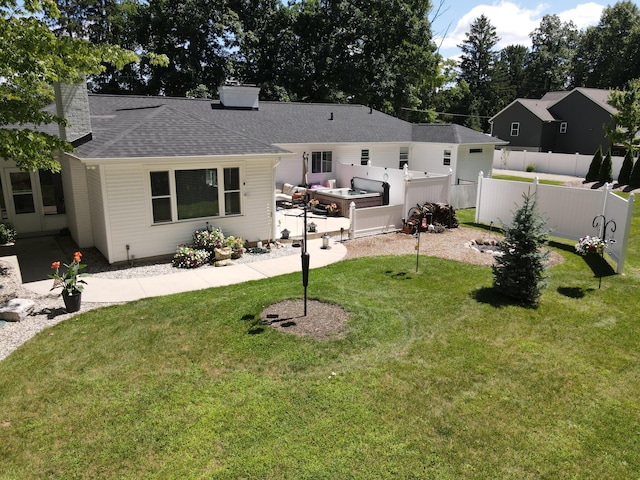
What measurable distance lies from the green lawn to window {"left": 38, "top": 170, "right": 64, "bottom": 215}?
778 centimetres

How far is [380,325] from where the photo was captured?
7.85m

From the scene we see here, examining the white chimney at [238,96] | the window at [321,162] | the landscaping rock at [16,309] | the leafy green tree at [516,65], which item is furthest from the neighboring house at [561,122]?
the landscaping rock at [16,309]

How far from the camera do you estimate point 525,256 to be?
345 inches

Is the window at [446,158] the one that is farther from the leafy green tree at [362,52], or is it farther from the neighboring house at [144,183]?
the leafy green tree at [362,52]

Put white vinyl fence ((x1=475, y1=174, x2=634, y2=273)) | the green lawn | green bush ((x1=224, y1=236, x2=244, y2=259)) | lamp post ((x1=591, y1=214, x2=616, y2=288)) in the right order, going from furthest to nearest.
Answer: green bush ((x1=224, y1=236, x2=244, y2=259)) < lamp post ((x1=591, y1=214, x2=616, y2=288)) < white vinyl fence ((x1=475, y1=174, x2=634, y2=273)) < the green lawn

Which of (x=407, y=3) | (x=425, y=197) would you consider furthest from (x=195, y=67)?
(x=425, y=197)

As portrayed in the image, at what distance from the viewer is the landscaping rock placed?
8127mm

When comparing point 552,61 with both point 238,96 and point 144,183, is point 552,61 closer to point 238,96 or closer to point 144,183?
point 238,96

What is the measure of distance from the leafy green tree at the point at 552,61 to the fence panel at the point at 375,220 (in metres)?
66.3

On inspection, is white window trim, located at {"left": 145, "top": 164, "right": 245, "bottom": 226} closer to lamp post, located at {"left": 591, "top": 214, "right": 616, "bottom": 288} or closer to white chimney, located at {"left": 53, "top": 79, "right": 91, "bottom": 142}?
white chimney, located at {"left": 53, "top": 79, "right": 91, "bottom": 142}

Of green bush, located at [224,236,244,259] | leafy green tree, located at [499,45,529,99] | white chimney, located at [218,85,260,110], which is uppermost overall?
leafy green tree, located at [499,45,529,99]

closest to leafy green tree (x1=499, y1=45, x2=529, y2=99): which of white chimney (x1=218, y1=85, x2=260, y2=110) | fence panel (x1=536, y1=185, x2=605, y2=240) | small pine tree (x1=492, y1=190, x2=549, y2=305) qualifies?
white chimney (x1=218, y1=85, x2=260, y2=110)

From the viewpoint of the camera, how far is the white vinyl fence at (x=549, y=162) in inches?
1369

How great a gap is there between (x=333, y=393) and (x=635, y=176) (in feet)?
93.2
